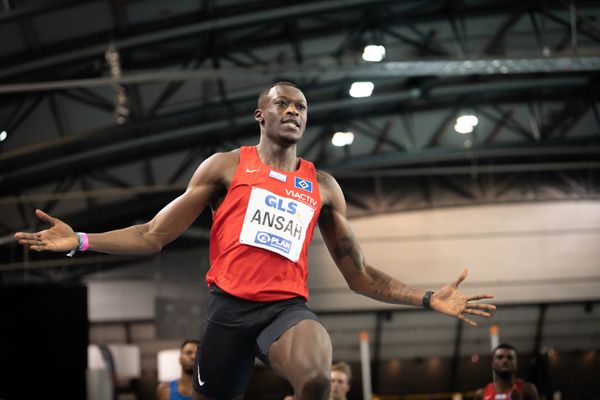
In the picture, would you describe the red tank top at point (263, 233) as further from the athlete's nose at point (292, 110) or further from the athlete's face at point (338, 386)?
the athlete's face at point (338, 386)

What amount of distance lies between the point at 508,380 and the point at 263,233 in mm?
4520

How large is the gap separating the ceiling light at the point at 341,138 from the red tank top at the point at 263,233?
40.3ft

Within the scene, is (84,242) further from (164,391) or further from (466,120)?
(466,120)

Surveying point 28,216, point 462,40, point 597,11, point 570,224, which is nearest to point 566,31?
point 597,11

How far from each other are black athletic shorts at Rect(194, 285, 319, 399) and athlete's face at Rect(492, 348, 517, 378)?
13.7 feet

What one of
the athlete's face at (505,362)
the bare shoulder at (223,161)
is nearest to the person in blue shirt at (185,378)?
the athlete's face at (505,362)

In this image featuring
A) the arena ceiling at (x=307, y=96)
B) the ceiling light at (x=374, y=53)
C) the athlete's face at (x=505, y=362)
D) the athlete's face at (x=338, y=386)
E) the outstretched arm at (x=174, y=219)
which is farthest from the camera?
the ceiling light at (x=374, y=53)

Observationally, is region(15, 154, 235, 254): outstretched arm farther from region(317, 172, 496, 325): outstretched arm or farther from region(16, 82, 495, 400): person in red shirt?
region(317, 172, 496, 325): outstretched arm

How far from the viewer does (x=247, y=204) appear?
352 cm

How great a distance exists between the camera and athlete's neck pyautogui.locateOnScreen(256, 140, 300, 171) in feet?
12.0

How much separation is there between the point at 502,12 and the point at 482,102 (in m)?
3.41

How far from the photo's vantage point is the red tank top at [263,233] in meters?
3.42

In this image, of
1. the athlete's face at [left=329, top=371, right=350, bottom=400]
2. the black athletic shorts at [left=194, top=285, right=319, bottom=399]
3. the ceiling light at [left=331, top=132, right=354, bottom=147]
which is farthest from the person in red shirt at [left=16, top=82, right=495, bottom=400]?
the ceiling light at [left=331, top=132, right=354, bottom=147]

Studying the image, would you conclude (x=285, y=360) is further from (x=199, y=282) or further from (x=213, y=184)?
(x=199, y=282)
